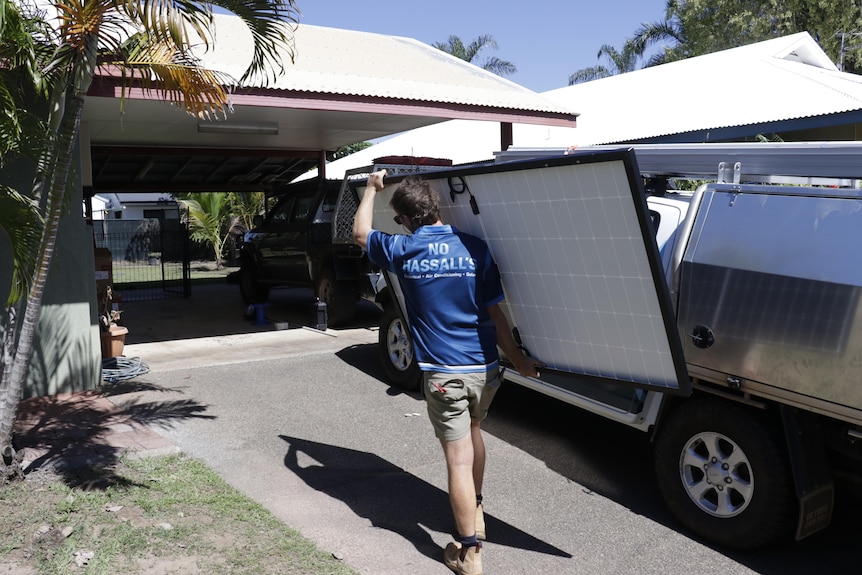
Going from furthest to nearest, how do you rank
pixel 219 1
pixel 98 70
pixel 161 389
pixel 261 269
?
1. pixel 261 269
2. pixel 161 389
3. pixel 98 70
4. pixel 219 1

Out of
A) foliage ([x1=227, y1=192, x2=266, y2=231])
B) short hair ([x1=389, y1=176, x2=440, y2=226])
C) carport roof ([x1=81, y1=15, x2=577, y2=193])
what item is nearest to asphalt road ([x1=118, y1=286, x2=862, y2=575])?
short hair ([x1=389, y1=176, x2=440, y2=226])

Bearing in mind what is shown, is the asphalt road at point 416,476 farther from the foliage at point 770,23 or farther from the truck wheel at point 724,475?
the foliage at point 770,23

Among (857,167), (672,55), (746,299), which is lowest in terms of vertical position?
(746,299)

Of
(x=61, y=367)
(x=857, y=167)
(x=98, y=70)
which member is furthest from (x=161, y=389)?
(x=857, y=167)

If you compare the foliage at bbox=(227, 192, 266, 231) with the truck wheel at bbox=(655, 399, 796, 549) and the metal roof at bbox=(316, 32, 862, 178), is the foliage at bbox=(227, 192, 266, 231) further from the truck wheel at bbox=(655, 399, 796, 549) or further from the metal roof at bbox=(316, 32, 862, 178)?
the truck wheel at bbox=(655, 399, 796, 549)

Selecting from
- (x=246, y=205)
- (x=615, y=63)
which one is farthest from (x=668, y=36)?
(x=246, y=205)

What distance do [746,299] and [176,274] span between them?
1807cm

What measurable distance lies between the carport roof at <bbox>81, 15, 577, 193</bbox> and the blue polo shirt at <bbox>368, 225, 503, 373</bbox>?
4.19 metres

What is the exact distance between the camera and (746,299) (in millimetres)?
4168

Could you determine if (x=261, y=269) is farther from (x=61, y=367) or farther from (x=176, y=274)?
(x=176, y=274)

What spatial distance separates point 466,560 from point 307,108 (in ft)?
20.3

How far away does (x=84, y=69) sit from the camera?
496 centimetres

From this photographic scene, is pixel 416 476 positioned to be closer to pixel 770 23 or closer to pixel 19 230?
pixel 19 230

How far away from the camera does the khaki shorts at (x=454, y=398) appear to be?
3.89 metres
